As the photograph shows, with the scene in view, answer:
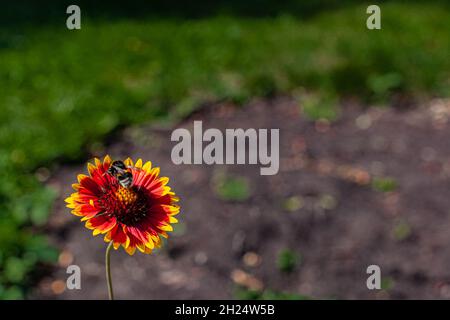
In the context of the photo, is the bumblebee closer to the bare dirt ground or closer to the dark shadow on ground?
the bare dirt ground

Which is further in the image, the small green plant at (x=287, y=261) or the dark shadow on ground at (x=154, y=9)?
the dark shadow on ground at (x=154, y=9)

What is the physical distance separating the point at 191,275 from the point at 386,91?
2.01m

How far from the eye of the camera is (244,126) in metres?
4.04

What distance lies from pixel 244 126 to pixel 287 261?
1.19m

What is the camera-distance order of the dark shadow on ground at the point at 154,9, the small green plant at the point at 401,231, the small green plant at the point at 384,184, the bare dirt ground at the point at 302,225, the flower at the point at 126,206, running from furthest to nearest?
the dark shadow on ground at the point at 154,9 → the small green plant at the point at 384,184 → the small green plant at the point at 401,231 → the bare dirt ground at the point at 302,225 → the flower at the point at 126,206

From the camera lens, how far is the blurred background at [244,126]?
3006 millimetres

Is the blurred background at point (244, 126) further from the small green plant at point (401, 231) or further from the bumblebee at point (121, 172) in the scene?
the bumblebee at point (121, 172)

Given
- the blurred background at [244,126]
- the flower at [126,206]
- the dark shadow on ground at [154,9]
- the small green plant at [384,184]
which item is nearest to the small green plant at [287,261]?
the blurred background at [244,126]

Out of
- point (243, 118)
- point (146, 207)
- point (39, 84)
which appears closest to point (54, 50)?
point (39, 84)

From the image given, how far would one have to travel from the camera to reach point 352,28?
17.9 ft

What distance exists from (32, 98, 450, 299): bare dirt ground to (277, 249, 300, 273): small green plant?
0.02 meters

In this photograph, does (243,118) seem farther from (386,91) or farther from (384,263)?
(384,263)

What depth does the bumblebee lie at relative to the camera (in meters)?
1.40

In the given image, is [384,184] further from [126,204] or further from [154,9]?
→ [154,9]
